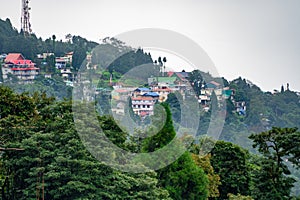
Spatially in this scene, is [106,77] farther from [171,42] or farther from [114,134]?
[114,134]

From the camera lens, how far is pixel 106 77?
143ft

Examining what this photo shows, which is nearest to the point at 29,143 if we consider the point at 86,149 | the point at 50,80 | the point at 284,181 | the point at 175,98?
the point at 86,149

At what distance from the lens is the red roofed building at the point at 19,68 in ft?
164

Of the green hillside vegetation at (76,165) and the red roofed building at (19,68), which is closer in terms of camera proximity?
the green hillside vegetation at (76,165)

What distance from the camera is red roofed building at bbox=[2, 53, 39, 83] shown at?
164ft

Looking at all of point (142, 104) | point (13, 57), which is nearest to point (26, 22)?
point (13, 57)

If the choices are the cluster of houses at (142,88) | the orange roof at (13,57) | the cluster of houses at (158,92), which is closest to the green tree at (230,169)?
the cluster of houses at (142,88)

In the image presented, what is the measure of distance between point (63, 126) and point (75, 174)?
3.48 ft

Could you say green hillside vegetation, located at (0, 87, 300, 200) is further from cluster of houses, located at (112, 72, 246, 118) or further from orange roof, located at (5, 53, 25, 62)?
orange roof, located at (5, 53, 25, 62)

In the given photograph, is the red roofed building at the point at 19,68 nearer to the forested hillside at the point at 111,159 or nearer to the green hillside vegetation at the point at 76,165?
the forested hillside at the point at 111,159

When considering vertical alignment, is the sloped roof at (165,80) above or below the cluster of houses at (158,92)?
above

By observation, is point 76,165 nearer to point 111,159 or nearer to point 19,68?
point 111,159

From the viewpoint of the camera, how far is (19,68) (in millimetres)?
50438

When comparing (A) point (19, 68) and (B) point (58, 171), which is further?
(A) point (19, 68)
